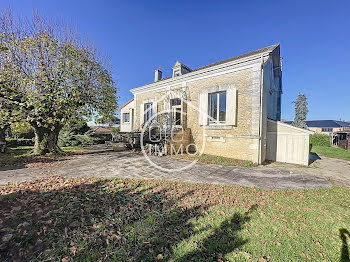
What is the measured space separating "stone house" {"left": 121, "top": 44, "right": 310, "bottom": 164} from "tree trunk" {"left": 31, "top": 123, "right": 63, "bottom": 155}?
6.65 meters

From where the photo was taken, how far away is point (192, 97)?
931 cm

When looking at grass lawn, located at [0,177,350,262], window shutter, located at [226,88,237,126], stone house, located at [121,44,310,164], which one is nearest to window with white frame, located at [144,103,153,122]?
stone house, located at [121,44,310,164]

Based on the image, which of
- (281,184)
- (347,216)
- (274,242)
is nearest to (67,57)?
(274,242)

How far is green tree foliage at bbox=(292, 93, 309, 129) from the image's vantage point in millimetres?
33297

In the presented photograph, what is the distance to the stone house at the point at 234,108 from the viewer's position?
6914mm

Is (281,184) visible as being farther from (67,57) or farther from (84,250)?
(67,57)

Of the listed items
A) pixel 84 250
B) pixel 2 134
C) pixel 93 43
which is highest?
pixel 93 43

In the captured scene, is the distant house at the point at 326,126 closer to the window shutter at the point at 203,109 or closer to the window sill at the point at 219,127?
the window sill at the point at 219,127

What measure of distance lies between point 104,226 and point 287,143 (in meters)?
8.44

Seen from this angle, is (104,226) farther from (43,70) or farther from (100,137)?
(100,137)

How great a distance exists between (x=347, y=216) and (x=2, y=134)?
16.3 meters

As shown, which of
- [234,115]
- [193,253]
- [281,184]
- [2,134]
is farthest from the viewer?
[2,134]

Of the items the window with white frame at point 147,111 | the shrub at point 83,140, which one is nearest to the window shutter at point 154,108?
the window with white frame at point 147,111

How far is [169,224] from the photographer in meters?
2.34
